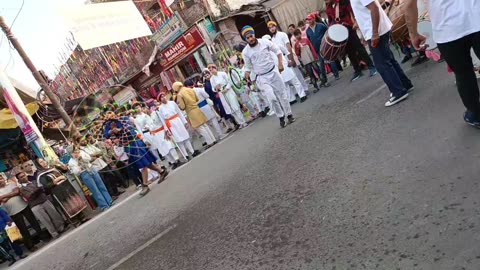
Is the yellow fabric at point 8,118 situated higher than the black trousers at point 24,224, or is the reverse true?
the yellow fabric at point 8,118

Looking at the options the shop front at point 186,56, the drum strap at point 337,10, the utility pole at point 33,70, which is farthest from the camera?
the shop front at point 186,56

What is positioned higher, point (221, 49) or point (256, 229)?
point (221, 49)

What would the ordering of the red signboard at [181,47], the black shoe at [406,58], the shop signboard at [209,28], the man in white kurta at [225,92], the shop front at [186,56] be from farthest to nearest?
the shop signboard at [209,28]
the shop front at [186,56]
the red signboard at [181,47]
the man in white kurta at [225,92]
the black shoe at [406,58]

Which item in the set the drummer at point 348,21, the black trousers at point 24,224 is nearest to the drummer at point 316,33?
the drummer at point 348,21

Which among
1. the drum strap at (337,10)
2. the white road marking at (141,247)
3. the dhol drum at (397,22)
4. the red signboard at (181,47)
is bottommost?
the white road marking at (141,247)

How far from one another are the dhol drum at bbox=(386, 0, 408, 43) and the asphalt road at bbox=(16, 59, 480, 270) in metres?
0.69

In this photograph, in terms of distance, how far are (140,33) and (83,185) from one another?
176 inches

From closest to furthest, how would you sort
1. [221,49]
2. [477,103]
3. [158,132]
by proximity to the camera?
[477,103], [158,132], [221,49]

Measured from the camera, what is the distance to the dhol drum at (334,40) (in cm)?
823

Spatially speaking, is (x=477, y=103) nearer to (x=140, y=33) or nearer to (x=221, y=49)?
(x=140, y=33)

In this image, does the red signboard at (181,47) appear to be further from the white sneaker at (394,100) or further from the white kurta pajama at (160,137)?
the white sneaker at (394,100)

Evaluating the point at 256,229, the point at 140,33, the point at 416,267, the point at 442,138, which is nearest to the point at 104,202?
the point at 140,33

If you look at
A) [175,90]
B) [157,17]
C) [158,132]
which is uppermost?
[157,17]

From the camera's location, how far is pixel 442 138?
3.79m
